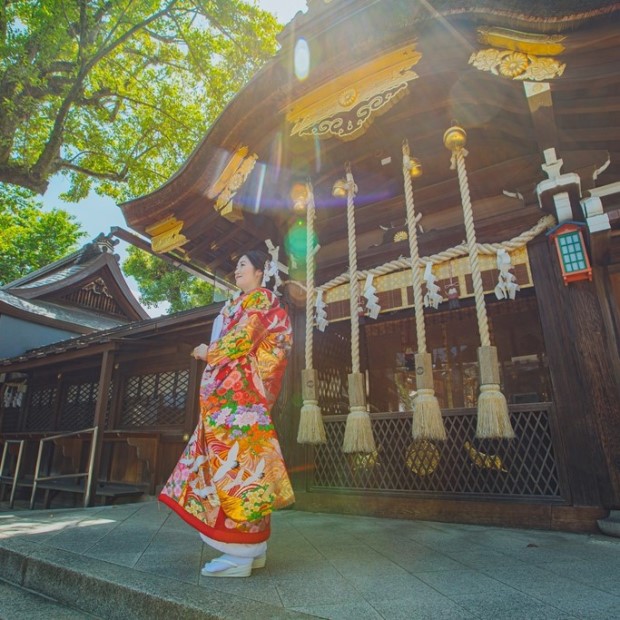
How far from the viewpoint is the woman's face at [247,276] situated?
9.53 feet

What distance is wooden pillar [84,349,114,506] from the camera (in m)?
6.39

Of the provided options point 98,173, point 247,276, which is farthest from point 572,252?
point 98,173

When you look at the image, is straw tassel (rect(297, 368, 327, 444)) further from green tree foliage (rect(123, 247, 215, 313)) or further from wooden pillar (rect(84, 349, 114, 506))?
green tree foliage (rect(123, 247, 215, 313))

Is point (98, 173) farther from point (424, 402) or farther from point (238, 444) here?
point (424, 402)

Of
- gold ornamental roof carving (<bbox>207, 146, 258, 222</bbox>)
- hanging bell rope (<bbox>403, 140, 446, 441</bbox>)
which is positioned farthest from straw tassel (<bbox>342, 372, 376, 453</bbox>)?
gold ornamental roof carving (<bbox>207, 146, 258, 222</bbox>)

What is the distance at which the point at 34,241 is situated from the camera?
22328 millimetres

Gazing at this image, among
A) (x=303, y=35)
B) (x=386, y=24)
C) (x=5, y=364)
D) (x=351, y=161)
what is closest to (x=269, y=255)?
(x=351, y=161)

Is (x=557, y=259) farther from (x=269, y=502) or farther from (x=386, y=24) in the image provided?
(x=269, y=502)

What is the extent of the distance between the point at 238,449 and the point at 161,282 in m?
21.3

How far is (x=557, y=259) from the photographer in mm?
3910

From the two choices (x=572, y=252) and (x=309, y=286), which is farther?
(x=309, y=286)

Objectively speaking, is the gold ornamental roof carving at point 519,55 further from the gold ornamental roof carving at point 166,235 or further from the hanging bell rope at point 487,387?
the gold ornamental roof carving at point 166,235

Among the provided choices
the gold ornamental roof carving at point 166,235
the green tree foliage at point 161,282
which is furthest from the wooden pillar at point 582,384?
the green tree foliage at point 161,282

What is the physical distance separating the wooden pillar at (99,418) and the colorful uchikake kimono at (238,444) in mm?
4919
